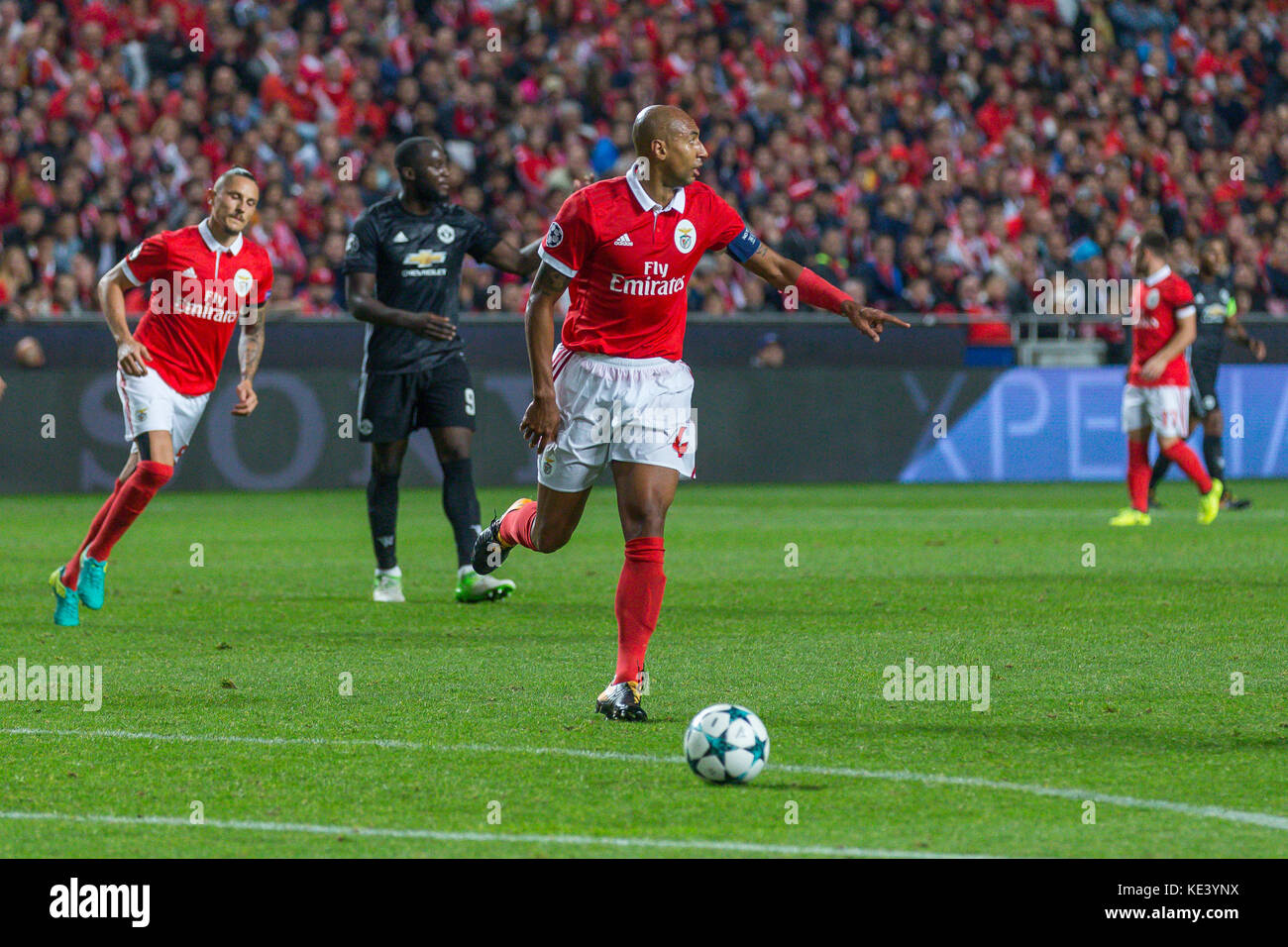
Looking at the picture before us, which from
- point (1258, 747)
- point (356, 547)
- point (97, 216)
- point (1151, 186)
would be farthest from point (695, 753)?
point (1151, 186)

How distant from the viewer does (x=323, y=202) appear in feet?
65.8

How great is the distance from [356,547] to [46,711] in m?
7.10

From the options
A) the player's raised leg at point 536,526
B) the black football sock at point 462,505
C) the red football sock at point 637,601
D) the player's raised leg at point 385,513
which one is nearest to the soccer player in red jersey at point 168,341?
the player's raised leg at point 385,513

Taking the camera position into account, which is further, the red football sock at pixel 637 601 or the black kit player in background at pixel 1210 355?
the black kit player in background at pixel 1210 355

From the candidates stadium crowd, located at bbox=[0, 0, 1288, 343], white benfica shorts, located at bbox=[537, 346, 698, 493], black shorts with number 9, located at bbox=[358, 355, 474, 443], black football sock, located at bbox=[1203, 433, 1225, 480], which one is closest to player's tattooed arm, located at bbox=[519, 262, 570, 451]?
white benfica shorts, located at bbox=[537, 346, 698, 493]

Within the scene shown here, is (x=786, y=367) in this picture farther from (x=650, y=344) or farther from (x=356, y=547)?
(x=650, y=344)

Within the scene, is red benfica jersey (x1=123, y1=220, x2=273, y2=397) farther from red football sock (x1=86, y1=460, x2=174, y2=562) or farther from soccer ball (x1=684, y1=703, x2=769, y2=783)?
soccer ball (x1=684, y1=703, x2=769, y2=783)

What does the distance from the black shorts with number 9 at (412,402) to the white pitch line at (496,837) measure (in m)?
5.68

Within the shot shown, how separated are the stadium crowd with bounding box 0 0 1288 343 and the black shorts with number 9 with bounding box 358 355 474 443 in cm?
828

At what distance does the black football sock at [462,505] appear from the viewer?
1046 cm

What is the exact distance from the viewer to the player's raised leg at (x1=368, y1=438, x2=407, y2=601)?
10461mm

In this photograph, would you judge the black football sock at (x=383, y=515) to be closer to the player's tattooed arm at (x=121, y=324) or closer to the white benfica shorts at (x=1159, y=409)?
the player's tattooed arm at (x=121, y=324)

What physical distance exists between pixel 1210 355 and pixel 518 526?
38.5 feet

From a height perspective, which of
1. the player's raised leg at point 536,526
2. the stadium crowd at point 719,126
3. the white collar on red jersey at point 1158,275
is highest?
the stadium crowd at point 719,126
